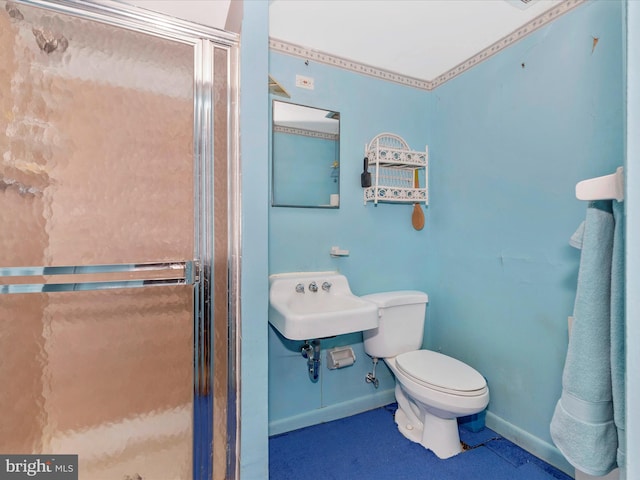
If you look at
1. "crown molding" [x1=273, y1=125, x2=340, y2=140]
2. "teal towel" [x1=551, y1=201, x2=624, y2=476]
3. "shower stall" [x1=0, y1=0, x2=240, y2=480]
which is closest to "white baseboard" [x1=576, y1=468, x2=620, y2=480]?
"teal towel" [x1=551, y1=201, x2=624, y2=476]

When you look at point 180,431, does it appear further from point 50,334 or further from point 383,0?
point 383,0

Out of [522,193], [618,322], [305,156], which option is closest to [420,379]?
[618,322]

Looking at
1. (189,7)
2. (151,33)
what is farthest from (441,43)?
(151,33)

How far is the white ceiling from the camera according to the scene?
1410 millimetres

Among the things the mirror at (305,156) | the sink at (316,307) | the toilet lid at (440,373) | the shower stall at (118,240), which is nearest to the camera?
the shower stall at (118,240)

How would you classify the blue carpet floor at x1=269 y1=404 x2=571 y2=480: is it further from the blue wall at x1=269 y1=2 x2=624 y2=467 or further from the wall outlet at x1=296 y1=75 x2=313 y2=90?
the wall outlet at x1=296 y1=75 x2=313 y2=90

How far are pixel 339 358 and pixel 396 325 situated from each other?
1.26 ft

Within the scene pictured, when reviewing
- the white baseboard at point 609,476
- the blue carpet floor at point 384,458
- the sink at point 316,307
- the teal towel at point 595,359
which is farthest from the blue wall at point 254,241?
the white baseboard at point 609,476

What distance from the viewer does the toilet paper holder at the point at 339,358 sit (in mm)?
1765

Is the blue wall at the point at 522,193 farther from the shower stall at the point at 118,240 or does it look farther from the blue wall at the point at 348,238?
the shower stall at the point at 118,240

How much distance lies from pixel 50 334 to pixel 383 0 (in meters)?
1.81

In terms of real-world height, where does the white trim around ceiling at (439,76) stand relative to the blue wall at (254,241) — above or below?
above

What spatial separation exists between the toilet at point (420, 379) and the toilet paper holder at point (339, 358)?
110 mm

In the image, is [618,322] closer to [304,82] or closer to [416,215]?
[416,215]
